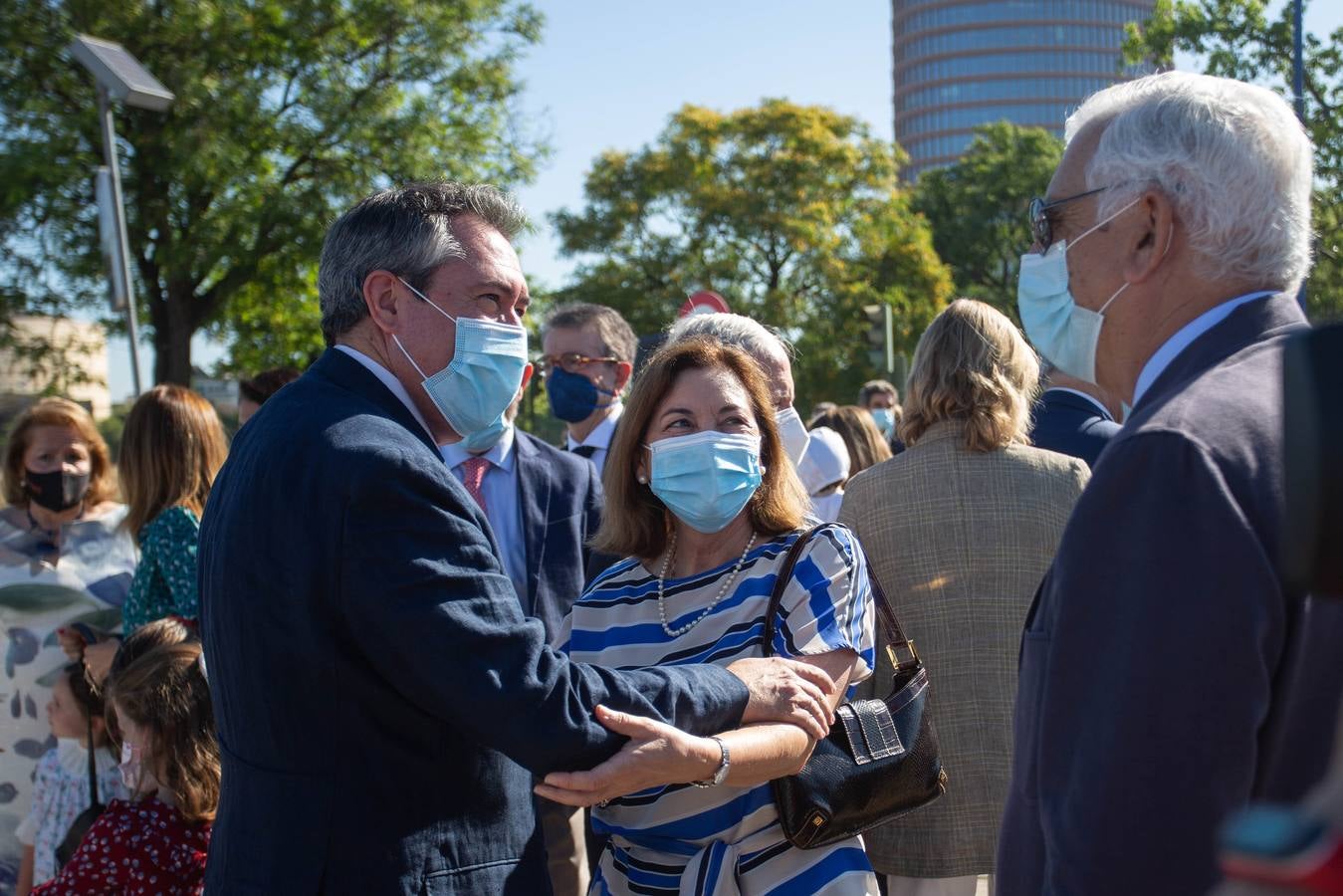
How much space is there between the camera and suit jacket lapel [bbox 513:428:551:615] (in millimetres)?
4016

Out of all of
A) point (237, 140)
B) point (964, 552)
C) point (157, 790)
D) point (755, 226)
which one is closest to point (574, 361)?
point (964, 552)

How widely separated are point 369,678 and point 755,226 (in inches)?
1256

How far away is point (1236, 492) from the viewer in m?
1.42

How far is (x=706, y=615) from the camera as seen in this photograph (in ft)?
9.26

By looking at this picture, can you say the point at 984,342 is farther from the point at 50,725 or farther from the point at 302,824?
the point at 50,725

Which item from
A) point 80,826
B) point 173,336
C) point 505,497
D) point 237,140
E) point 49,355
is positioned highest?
point 237,140

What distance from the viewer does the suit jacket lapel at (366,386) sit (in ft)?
7.50

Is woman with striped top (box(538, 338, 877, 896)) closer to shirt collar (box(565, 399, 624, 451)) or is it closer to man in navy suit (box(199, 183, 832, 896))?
man in navy suit (box(199, 183, 832, 896))

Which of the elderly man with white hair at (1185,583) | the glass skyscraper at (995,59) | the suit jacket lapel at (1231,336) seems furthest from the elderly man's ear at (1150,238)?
the glass skyscraper at (995,59)

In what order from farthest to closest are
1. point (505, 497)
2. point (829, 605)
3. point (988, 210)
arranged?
point (988, 210) < point (505, 497) < point (829, 605)

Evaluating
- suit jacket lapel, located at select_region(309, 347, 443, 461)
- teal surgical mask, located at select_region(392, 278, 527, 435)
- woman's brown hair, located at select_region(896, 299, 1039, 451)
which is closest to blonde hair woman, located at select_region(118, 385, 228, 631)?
teal surgical mask, located at select_region(392, 278, 527, 435)

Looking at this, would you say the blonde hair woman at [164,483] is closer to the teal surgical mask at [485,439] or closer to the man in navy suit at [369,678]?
the teal surgical mask at [485,439]

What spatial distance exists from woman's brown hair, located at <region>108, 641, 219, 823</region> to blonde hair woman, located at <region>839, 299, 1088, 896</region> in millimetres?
1815

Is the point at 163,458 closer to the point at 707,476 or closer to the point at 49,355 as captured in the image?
the point at 707,476
